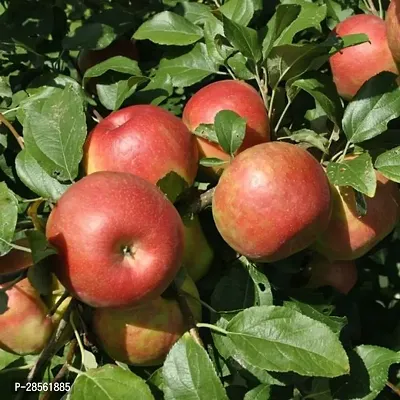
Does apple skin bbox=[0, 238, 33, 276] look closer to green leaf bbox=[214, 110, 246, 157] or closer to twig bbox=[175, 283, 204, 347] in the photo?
twig bbox=[175, 283, 204, 347]

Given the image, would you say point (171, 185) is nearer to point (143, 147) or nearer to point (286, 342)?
point (143, 147)

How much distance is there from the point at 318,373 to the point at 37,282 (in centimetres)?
44

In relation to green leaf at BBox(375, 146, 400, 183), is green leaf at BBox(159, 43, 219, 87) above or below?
above

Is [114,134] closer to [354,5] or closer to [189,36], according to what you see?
[189,36]

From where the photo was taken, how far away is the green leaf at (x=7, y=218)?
1.00 metres

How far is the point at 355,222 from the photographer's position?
121 cm

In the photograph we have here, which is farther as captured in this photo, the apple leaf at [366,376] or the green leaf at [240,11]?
the green leaf at [240,11]

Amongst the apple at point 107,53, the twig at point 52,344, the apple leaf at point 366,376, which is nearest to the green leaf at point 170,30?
the apple at point 107,53

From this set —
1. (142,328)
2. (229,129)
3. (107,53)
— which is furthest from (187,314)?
(107,53)

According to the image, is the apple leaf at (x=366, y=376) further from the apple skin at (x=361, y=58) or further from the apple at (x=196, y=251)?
the apple skin at (x=361, y=58)

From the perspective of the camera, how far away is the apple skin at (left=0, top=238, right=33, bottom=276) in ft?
3.55

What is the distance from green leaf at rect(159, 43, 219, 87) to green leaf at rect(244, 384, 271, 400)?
0.62m

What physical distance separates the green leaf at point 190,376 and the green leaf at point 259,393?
0.49ft

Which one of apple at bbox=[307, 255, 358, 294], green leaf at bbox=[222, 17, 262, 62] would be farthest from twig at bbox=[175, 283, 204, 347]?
green leaf at bbox=[222, 17, 262, 62]
